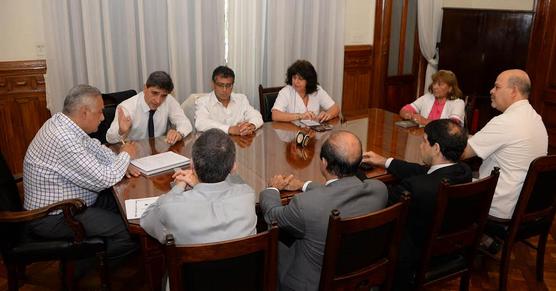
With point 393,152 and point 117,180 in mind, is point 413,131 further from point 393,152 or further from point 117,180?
point 117,180

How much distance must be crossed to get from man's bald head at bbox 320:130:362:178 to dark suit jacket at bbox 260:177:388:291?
61mm

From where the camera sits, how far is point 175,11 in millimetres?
3998

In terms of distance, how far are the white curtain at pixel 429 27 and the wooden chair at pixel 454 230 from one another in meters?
3.81

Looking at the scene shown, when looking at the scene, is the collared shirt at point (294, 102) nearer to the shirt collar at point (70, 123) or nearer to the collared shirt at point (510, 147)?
the collared shirt at point (510, 147)

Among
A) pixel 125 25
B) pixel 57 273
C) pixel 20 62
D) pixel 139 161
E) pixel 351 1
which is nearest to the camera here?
pixel 139 161

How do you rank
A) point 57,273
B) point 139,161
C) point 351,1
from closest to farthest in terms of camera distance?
point 139,161 < point 57,273 < point 351,1

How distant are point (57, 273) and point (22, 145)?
1.54 meters

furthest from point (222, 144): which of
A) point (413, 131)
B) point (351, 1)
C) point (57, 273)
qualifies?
point (351, 1)

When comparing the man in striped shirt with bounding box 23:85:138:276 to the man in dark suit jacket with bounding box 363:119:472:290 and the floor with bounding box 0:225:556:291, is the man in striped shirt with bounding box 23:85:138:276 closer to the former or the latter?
the floor with bounding box 0:225:556:291

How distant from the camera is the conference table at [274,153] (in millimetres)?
1914

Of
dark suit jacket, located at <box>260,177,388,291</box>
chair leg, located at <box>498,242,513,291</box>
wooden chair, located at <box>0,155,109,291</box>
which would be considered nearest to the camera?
dark suit jacket, located at <box>260,177,388,291</box>

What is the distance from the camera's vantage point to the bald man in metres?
2.43

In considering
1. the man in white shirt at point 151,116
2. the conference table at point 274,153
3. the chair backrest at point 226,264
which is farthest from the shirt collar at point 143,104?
the chair backrest at point 226,264

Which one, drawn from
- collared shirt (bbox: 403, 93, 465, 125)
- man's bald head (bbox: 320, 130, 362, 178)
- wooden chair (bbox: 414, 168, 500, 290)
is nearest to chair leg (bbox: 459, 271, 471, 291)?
wooden chair (bbox: 414, 168, 500, 290)
